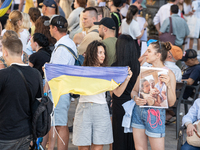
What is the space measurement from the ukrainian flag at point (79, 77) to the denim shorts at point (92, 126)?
0.27 metres

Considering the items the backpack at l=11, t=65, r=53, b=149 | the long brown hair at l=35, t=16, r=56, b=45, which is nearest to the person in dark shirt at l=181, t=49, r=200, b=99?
the long brown hair at l=35, t=16, r=56, b=45

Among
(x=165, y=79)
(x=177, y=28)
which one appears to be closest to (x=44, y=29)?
(x=165, y=79)

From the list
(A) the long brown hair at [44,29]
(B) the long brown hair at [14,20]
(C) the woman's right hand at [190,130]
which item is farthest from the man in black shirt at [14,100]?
(B) the long brown hair at [14,20]

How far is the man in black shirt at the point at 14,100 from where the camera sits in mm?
3141

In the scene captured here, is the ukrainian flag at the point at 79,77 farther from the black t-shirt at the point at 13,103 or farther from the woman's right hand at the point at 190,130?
the woman's right hand at the point at 190,130

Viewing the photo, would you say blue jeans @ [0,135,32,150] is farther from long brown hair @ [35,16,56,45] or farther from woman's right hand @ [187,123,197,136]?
long brown hair @ [35,16,56,45]

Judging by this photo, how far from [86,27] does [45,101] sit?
285 cm

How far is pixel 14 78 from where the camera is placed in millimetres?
3150

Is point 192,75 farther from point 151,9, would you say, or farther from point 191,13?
point 151,9

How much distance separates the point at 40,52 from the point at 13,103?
174 cm

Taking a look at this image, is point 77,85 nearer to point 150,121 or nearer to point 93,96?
point 93,96

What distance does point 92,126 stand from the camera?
12.3 feet

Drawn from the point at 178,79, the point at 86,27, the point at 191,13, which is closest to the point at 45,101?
the point at 86,27

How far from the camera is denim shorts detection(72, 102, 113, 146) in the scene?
3.72 meters
